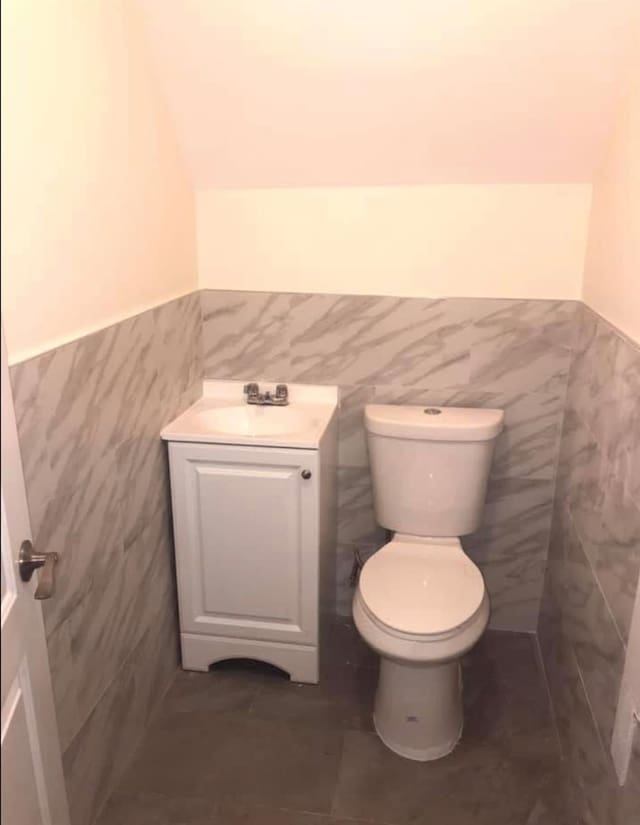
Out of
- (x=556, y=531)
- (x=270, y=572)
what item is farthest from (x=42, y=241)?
(x=556, y=531)

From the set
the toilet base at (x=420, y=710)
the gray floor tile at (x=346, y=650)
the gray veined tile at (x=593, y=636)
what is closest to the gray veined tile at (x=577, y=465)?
the gray veined tile at (x=593, y=636)

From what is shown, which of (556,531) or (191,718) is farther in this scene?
(556,531)

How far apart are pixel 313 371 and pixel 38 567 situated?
1.36 m

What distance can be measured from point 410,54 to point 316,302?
0.80m

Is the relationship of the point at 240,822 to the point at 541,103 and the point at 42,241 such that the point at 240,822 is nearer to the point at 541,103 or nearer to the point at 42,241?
the point at 42,241

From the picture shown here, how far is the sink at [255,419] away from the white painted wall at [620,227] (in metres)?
0.98

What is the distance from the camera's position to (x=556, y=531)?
2221 millimetres

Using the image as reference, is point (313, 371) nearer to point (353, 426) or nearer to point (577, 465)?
point (353, 426)

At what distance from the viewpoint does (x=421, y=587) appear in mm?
1941

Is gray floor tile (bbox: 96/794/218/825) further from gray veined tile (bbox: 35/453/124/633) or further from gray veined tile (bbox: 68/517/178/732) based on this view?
gray veined tile (bbox: 35/453/124/633)

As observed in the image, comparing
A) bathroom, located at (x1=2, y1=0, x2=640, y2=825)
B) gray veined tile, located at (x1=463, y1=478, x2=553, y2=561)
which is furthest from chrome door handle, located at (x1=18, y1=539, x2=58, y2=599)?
gray veined tile, located at (x1=463, y1=478, x2=553, y2=561)

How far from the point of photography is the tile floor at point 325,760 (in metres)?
1.76

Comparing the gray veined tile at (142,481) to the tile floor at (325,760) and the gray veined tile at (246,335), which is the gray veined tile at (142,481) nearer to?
the gray veined tile at (246,335)

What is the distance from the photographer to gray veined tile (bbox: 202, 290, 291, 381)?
2309mm
